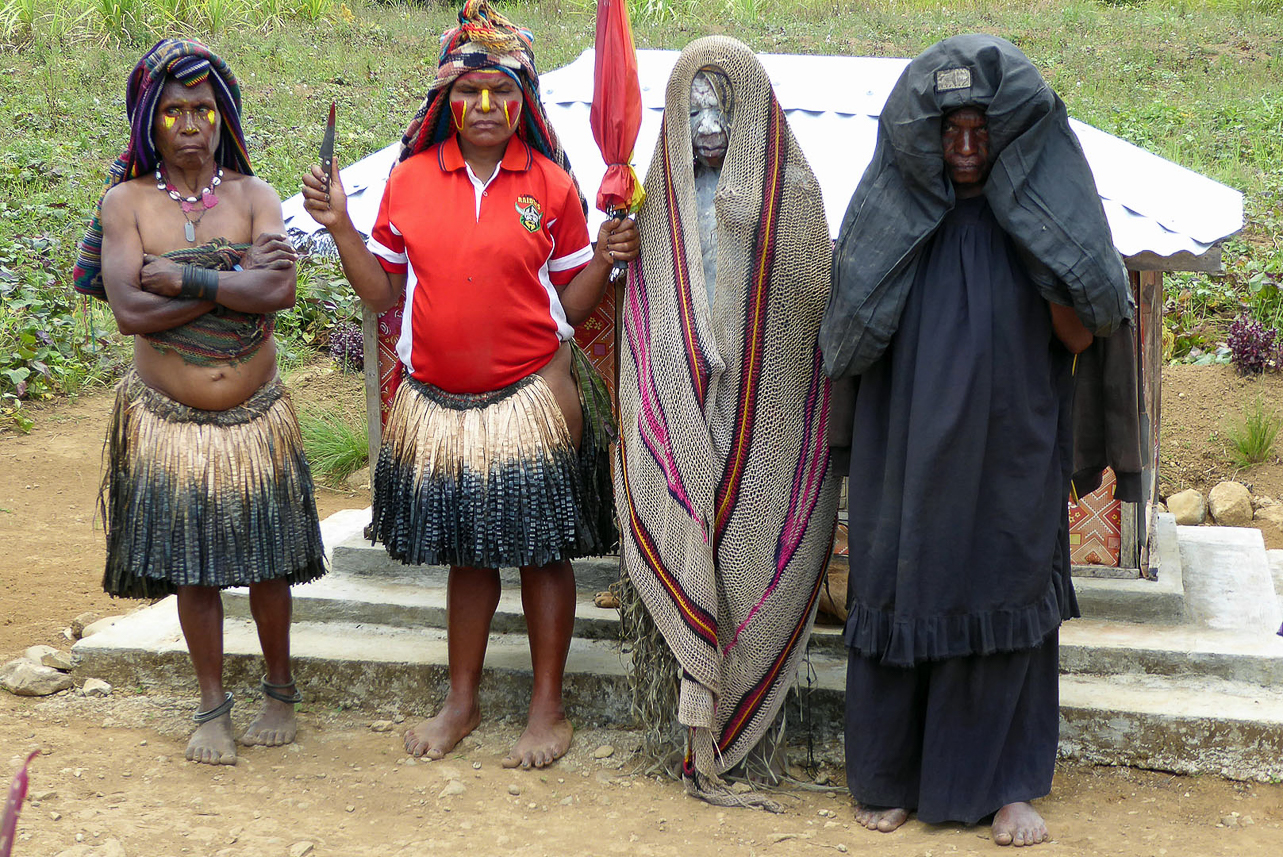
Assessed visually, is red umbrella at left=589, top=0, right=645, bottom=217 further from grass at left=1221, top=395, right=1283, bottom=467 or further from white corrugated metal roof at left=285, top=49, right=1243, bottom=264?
grass at left=1221, top=395, right=1283, bottom=467

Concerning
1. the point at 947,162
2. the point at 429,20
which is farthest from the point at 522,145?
the point at 429,20

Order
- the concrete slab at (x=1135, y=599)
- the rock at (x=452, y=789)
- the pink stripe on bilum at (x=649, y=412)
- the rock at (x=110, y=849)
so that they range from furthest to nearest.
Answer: the concrete slab at (x=1135, y=599), the rock at (x=452, y=789), the pink stripe on bilum at (x=649, y=412), the rock at (x=110, y=849)

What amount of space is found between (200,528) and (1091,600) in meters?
2.87

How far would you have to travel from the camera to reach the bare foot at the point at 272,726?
3781 millimetres

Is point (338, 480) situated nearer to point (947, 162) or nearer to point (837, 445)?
point (837, 445)

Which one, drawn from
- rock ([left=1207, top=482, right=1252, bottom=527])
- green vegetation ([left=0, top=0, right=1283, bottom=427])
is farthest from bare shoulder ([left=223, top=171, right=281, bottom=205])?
rock ([left=1207, top=482, right=1252, bottom=527])

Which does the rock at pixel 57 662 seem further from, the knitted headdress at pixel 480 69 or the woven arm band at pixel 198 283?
the knitted headdress at pixel 480 69

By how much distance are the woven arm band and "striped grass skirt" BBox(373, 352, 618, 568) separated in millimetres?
603

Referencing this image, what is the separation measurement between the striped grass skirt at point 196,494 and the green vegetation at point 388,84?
368cm

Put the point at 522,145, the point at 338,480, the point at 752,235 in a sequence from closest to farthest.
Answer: the point at 752,235, the point at 522,145, the point at 338,480

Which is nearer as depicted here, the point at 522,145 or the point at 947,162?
the point at 947,162

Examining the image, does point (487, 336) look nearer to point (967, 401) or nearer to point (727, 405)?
point (727, 405)

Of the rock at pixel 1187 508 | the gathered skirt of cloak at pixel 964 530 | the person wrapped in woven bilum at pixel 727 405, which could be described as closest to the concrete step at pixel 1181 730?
the gathered skirt of cloak at pixel 964 530

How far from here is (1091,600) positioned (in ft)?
13.5
